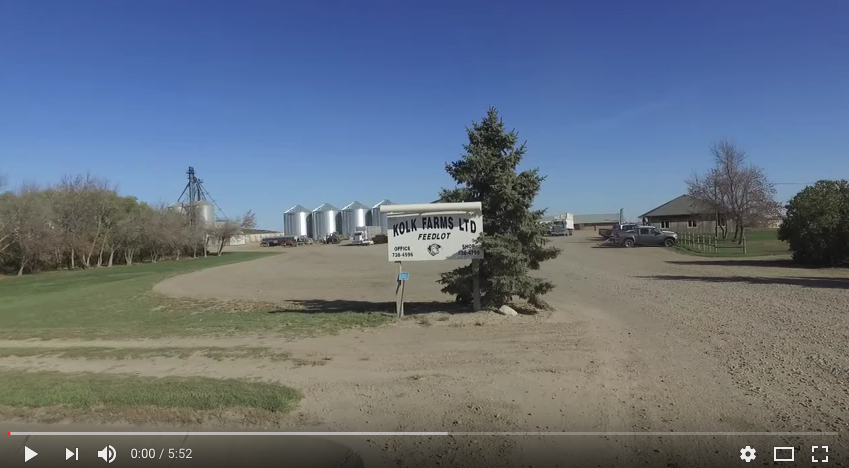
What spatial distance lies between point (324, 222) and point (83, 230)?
72247mm

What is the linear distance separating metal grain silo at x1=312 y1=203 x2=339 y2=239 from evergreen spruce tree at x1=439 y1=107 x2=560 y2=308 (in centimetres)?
10271

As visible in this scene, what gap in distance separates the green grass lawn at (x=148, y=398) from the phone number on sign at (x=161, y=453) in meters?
0.71

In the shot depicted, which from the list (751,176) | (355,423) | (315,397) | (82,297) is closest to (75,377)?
(315,397)

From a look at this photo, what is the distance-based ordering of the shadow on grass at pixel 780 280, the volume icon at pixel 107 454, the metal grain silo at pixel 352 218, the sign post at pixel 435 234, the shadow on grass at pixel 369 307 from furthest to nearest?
1. the metal grain silo at pixel 352 218
2. the shadow on grass at pixel 780 280
3. the shadow on grass at pixel 369 307
4. the sign post at pixel 435 234
5. the volume icon at pixel 107 454

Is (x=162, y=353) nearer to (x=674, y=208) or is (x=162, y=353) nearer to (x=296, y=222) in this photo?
(x=674, y=208)

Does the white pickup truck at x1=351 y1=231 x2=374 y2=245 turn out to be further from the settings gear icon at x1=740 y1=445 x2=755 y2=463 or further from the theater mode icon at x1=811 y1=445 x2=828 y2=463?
the theater mode icon at x1=811 y1=445 x2=828 y2=463

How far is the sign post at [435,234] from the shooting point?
11.3m

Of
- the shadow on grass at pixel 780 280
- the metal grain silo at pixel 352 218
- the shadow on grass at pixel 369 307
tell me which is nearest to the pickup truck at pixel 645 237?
the shadow on grass at pixel 780 280

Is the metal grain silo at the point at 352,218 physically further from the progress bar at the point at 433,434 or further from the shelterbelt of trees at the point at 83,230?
the progress bar at the point at 433,434

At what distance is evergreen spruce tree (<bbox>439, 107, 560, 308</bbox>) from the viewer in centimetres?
1095

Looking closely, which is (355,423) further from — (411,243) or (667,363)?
(411,243)

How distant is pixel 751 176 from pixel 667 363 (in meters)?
51.9

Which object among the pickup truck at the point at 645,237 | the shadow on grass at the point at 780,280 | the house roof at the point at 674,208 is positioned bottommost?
the shadow on grass at the point at 780,280

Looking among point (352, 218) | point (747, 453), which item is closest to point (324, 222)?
point (352, 218)
